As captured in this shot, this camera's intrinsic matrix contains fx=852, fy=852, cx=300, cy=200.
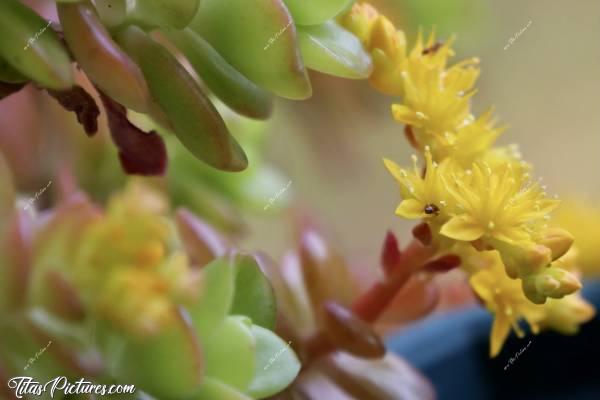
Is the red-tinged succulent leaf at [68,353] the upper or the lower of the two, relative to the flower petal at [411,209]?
lower

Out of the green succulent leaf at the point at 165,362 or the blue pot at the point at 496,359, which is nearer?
the green succulent leaf at the point at 165,362

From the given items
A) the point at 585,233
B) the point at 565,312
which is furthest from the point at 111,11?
the point at 585,233

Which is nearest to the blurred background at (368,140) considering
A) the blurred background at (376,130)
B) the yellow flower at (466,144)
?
the blurred background at (376,130)

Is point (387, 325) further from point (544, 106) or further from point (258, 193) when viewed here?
point (544, 106)

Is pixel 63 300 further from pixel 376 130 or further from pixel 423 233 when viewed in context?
pixel 376 130

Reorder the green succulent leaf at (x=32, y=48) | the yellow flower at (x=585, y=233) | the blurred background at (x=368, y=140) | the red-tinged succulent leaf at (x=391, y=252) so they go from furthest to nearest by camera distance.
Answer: the yellow flower at (x=585, y=233) → the blurred background at (x=368, y=140) → the red-tinged succulent leaf at (x=391, y=252) → the green succulent leaf at (x=32, y=48)

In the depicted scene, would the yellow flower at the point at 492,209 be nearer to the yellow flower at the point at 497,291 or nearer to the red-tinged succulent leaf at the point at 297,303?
the yellow flower at the point at 497,291

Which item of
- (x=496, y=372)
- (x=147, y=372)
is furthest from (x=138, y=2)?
(x=496, y=372)
